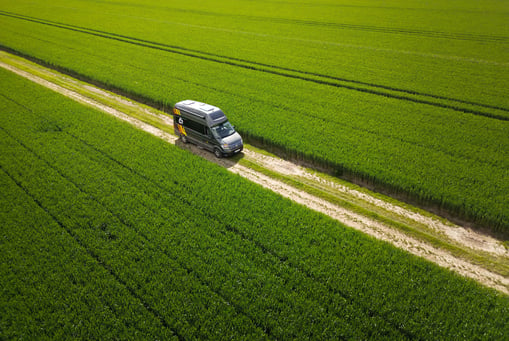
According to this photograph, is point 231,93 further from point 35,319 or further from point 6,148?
point 35,319

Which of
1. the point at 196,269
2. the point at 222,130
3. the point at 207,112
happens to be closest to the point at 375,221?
the point at 196,269

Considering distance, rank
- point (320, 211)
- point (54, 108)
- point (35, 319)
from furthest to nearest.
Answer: point (54, 108)
point (320, 211)
point (35, 319)

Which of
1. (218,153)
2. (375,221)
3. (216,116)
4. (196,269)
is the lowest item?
(375,221)

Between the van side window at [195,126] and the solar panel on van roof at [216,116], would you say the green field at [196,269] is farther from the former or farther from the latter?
the solar panel on van roof at [216,116]

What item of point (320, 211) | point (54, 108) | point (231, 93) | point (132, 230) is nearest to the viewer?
point (132, 230)

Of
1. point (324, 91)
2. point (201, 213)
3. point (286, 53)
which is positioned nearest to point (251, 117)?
point (324, 91)

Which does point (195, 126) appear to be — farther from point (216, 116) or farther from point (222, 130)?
point (222, 130)

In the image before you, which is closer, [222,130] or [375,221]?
[375,221]
